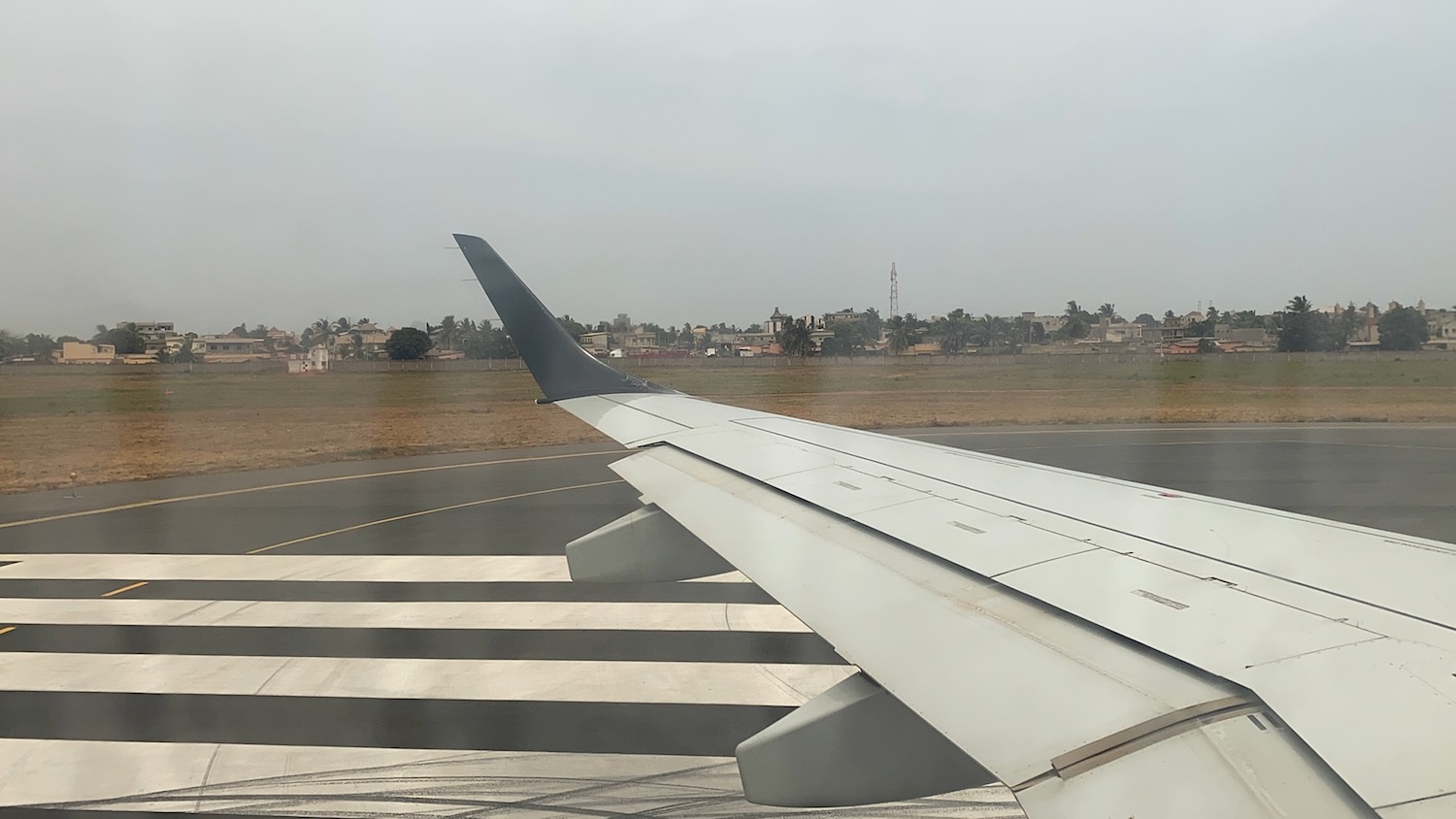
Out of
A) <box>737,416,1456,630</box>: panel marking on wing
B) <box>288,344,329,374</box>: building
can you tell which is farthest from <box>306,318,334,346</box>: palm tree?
<box>737,416,1456,630</box>: panel marking on wing

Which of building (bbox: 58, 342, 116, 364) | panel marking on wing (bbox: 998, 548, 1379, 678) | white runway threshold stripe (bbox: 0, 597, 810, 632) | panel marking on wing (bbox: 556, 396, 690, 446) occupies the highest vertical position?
building (bbox: 58, 342, 116, 364)

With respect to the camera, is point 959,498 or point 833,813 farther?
point 833,813

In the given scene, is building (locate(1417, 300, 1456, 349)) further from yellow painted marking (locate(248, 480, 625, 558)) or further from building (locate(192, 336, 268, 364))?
building (locate(192, 336, 268, 364))

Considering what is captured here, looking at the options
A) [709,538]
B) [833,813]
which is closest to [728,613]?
[833,813]

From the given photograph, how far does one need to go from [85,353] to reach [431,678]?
9803 mm

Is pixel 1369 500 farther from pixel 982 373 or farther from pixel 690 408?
Answer: pixel 982 373

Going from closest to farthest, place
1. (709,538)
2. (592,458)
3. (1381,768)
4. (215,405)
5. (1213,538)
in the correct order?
1. (1381,768)
2. (1213,538)
3. (709,538)
4. (592,458)
5. (215,405)

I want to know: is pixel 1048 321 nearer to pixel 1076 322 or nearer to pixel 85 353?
pixel 1076 322

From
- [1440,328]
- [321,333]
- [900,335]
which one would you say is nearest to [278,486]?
[321,333]

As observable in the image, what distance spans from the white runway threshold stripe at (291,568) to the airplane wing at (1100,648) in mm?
3642

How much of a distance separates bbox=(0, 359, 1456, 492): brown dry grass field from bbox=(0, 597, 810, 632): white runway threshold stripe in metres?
6.76

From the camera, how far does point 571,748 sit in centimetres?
348

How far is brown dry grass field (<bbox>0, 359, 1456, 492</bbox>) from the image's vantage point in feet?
42.1

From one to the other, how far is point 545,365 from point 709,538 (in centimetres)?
320
